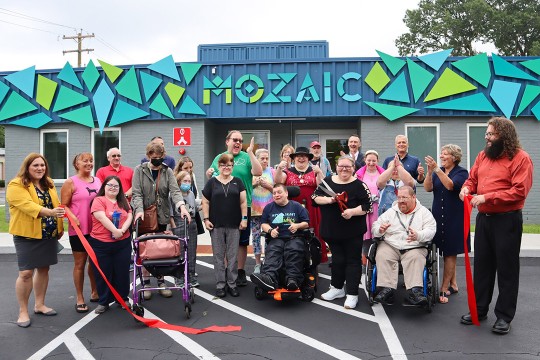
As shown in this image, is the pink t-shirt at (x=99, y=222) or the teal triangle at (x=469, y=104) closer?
the pink t-shirt at (x=99, y=222)

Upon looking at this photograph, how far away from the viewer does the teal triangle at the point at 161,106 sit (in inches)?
482

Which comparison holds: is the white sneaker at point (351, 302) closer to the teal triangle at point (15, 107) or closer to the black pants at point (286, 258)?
the black pants at point (286, 258)

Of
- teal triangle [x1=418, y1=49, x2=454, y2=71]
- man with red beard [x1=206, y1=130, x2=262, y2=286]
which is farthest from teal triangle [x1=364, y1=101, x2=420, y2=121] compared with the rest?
man with red beard [x1=206, y1=130, x2=262, y2=286]

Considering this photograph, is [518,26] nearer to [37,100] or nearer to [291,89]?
[291,89]

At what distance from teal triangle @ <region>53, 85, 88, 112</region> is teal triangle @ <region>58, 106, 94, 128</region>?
21 cm

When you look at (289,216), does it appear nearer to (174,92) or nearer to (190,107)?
(190,107)

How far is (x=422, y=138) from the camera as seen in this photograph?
12031mm

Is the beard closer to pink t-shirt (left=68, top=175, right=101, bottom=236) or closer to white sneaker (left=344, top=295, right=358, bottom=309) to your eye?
white sneaker (left=344, top=295, right=358, bottom=309)

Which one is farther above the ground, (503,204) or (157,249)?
(503,204)

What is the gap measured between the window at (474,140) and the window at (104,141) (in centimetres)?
895

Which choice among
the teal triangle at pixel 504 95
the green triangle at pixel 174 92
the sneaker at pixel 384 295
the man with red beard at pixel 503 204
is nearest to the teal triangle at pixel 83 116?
the green triangle at pixel 174 92

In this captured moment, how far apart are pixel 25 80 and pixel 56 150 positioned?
6.50 ft

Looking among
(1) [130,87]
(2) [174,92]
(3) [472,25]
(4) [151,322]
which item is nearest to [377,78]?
(2) [174,92]

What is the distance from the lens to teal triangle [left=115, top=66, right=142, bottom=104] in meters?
12.3
